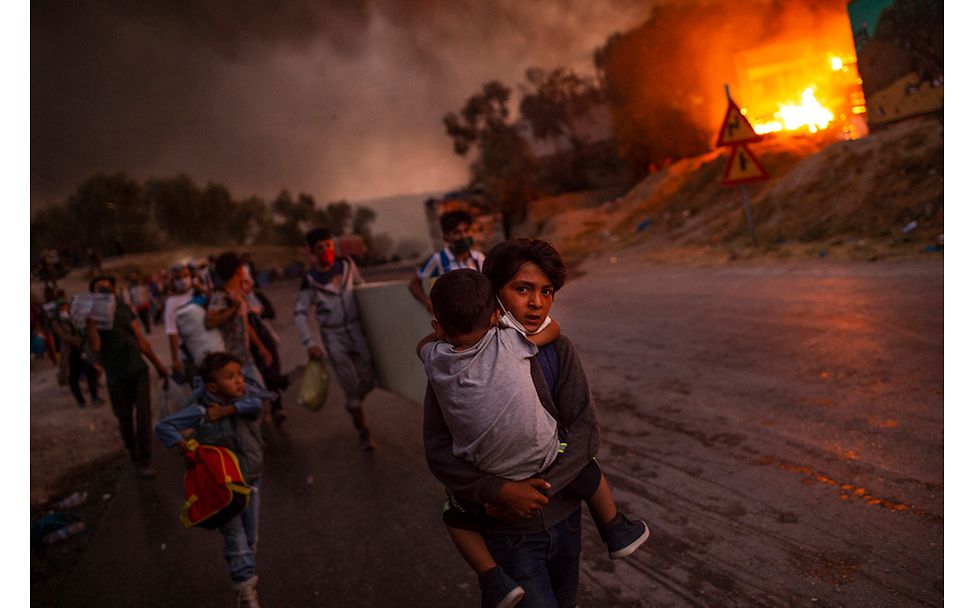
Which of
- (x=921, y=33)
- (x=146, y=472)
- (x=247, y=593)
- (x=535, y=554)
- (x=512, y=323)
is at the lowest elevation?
(x=146, y=472)

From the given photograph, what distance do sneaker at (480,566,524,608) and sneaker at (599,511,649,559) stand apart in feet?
1.22

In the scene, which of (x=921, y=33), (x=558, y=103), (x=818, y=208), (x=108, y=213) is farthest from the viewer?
(x=108, y=213)

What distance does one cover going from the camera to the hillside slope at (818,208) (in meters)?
10.7

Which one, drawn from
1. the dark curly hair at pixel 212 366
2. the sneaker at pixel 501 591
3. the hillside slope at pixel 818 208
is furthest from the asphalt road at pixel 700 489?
the hillside slope at pixel 818 208

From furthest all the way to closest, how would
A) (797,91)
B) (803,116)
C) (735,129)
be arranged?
1. (797,91)
2. (803,116)
3. (735,129)

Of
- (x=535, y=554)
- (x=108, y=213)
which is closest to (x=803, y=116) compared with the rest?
(x=535, y=554)

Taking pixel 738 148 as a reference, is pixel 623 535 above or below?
below

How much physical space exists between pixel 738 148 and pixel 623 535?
11.8 m

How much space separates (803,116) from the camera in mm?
27000

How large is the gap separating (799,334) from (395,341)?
407 centimetres

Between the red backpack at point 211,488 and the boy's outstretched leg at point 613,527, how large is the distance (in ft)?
6.53

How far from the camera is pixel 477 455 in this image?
205 centimetres

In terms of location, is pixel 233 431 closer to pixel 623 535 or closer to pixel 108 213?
pixel 623 535
